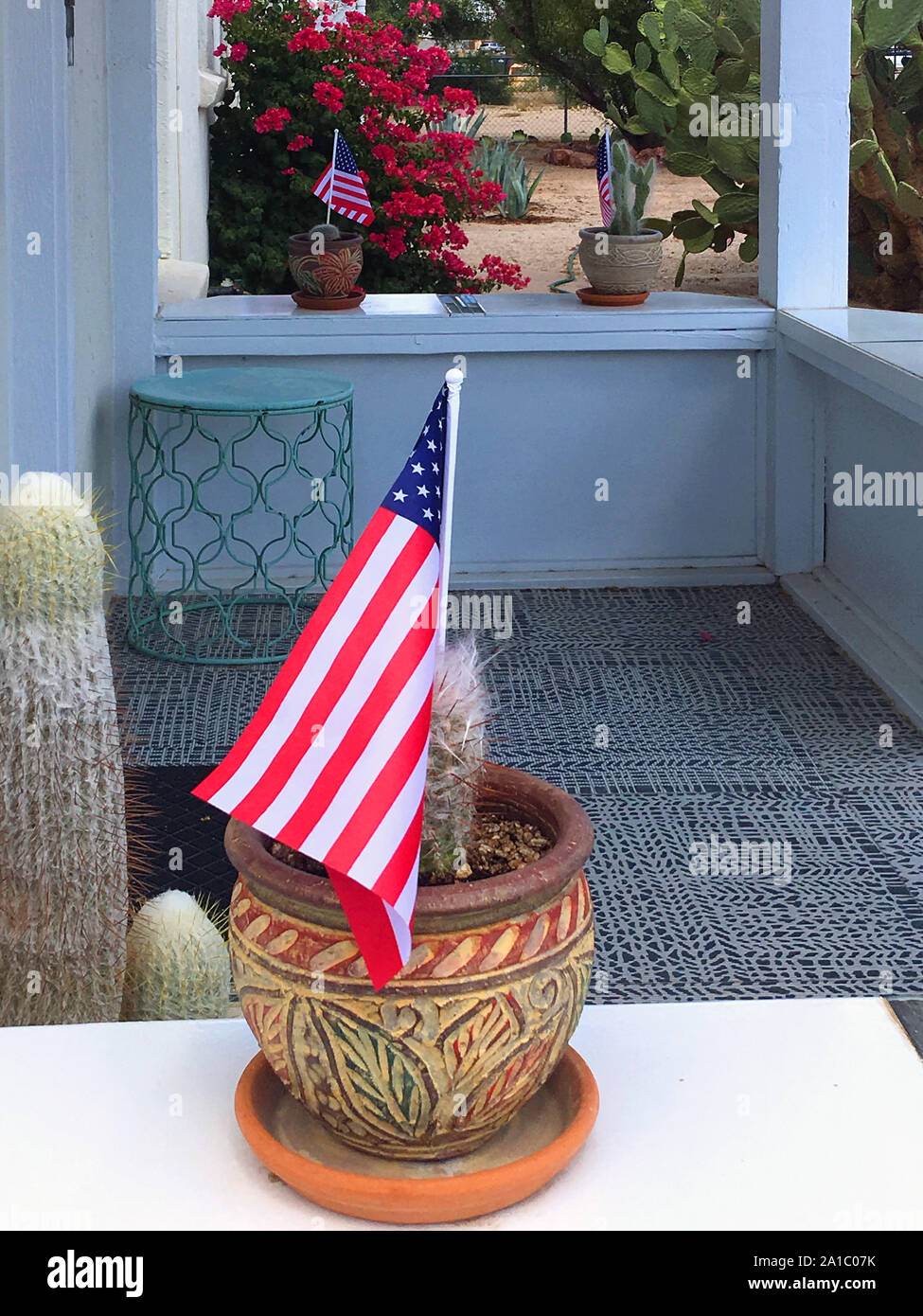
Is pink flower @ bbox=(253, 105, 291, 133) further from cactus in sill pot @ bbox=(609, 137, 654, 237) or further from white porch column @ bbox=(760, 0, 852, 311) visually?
white porch column @ bbox=(760, 0, 852, 311)

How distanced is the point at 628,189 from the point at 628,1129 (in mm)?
4505

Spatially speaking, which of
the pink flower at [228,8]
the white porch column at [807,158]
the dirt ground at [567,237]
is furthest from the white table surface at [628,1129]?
the dirt ground at [567,237]

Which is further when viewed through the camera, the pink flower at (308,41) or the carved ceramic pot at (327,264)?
the pink flower at (308,41)

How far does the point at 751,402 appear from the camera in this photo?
18.2 feet

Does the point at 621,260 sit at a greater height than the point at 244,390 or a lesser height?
greater

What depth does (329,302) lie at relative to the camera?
5.46 metres

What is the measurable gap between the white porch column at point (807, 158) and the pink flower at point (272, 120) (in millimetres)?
2804

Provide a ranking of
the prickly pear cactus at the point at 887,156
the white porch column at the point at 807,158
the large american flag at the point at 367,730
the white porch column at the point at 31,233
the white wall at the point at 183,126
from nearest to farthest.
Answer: the large american flag at the point at 367,730, the white porch column at the point at 31,233, the white porch column at the point at 807,158, the prickly pear cactus at the point at 887,156, the white wall at the point at 183,126

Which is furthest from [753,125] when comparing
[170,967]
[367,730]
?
[367,730]

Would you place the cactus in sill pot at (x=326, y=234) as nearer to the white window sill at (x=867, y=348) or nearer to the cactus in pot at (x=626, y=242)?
the cactus in pot at (x=626, y=242)

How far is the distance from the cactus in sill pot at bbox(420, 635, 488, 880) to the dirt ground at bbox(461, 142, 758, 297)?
8.36 meters

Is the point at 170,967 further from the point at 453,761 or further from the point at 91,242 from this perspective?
the point at 91,242

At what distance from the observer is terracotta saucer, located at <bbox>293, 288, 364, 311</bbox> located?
17.9 ft

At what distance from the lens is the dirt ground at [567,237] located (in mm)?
11063
